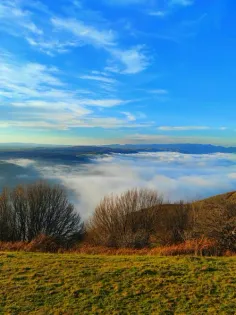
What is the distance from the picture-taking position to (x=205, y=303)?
8.03 m

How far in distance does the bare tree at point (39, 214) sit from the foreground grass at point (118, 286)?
32307mm

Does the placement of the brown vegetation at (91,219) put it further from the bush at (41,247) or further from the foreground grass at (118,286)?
the foreground grass at (118,286)

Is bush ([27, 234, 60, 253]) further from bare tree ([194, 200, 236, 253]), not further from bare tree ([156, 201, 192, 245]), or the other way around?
bare tree ([156, 201, 192, 245])

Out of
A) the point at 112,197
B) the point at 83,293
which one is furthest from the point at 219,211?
the point at 112,197

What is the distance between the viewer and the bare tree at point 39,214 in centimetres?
4325

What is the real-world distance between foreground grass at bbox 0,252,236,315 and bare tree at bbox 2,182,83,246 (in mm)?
32307

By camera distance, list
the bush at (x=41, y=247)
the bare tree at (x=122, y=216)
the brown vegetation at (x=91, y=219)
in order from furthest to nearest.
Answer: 1. the brown vegetation at (x=91, y=219)
2. the bare tree at (x=122, y=216)
3. the bush at (x=41, y=247)

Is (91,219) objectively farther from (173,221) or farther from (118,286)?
Answer: (118,286)

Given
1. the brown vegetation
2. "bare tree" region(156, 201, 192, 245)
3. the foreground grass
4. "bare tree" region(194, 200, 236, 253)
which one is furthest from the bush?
"bare tree" region(156, 201, 192, 245)

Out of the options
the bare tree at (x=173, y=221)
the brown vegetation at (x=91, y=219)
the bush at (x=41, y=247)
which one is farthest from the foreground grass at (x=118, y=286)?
the bare tree at (x=173, y=221)

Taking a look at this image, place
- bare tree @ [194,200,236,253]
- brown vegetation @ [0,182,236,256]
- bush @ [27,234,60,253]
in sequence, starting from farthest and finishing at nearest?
1. brown vegetation @ [0,182,236,256]
2. bare tree @ [194,200,236,253]
3. bush @ [27,234,60,253]

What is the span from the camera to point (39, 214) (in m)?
43.5

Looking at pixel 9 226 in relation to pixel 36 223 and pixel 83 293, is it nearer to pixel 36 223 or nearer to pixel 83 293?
pixel 36 223

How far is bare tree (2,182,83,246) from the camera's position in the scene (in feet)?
142
